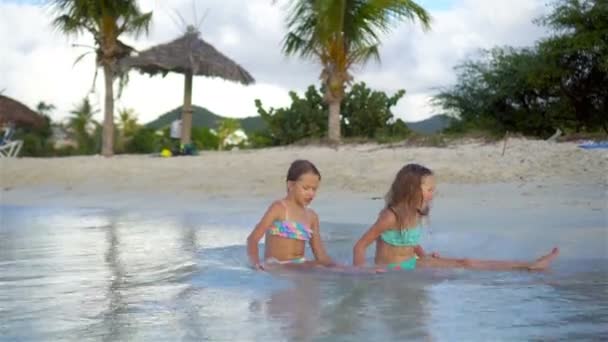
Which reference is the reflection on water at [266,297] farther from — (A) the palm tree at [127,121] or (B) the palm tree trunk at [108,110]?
(A) the palm tree at [127,121]

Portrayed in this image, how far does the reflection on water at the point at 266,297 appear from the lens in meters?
3.74

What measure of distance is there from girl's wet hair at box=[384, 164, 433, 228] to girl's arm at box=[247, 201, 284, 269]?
0.73 metres

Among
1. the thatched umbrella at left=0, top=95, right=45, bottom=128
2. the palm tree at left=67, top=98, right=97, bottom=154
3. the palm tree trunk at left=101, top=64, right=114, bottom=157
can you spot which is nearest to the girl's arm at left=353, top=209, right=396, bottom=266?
the palm tree trunk at left=101, top=64, right=114, bottom=157

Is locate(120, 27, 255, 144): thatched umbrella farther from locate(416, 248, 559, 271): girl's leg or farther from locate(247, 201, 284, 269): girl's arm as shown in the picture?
locate(416, 248, 559, 271): girl's leg

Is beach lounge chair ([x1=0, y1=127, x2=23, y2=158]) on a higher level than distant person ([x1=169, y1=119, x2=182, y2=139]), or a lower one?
lower

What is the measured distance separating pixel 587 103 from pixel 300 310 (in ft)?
62.2

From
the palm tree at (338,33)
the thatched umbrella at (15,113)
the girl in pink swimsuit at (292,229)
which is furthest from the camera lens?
the thatched umbrella at (15,113)

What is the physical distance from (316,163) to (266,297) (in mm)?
7724

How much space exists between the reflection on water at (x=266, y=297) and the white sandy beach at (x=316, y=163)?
3253 millimetres

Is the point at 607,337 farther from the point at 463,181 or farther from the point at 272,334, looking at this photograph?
the point at 463,181

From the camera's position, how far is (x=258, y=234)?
576 cm

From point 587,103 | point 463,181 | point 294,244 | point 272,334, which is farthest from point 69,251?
point 587,103

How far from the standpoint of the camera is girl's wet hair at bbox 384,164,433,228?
5.63 metres

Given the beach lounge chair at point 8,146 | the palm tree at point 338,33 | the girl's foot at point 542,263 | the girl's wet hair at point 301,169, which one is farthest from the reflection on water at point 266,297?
the beach lounge chair at point 8,146
